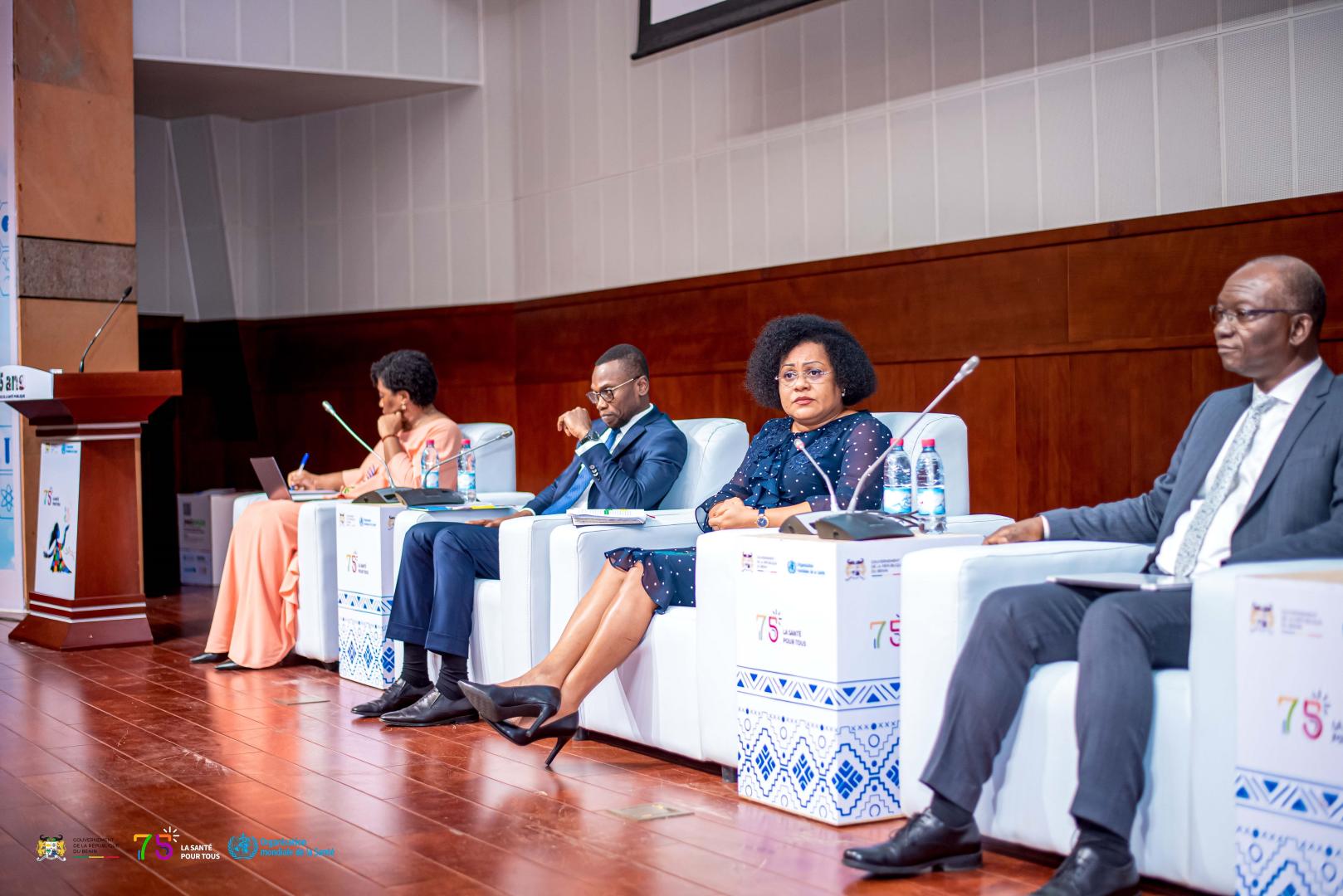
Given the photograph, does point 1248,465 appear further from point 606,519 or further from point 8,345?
point 8,345

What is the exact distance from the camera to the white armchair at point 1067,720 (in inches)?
80.7

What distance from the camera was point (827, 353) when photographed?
328 centimetres

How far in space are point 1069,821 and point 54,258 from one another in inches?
214

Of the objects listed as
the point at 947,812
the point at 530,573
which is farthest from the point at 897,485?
the point at 530,573

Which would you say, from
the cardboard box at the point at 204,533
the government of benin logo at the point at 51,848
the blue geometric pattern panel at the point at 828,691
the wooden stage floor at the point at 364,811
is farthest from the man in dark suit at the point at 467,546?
the cardboard box at the point at 204,533

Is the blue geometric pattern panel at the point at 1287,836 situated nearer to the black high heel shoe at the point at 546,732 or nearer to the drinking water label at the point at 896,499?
the drinking water label at the point at 896,499

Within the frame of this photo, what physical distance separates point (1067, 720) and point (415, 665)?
2184 mm

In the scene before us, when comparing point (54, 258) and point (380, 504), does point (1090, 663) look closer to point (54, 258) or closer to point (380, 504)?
point (380, 504)

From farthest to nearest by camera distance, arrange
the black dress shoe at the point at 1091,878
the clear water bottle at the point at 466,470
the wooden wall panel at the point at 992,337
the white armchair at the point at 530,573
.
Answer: the clear water bottle at the point at 466,470 → the wooden wall panel at the point at 992,337 → the white armchair at the point at 530,573 → the black dress shoe at the point at 1091,878

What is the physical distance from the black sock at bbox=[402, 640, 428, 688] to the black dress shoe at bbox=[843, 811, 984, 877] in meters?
1.89

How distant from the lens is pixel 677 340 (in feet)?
21.6

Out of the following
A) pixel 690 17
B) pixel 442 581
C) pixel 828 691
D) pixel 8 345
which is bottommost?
pixel 828 691

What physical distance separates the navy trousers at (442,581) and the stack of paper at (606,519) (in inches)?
17.8

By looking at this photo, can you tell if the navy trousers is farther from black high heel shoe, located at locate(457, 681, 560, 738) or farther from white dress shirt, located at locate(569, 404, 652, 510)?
black high heel shoe, located at locate(457, 681, 560, 738)
